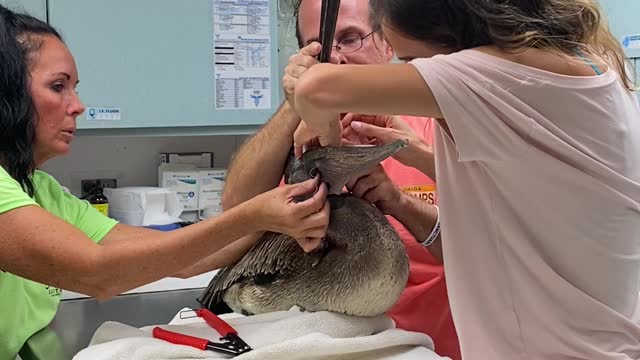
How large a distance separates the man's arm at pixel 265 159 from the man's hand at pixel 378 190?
146 millimetres

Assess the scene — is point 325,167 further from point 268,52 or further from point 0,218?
point 268,52

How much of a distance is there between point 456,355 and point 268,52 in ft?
4.35

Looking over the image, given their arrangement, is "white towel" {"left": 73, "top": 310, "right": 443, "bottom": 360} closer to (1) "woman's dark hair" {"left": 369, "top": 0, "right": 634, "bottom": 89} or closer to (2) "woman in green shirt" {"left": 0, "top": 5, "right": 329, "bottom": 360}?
(2) "woman in green shirt" {"left": 0, "top": 5, "right": 329, "bottom": 360}

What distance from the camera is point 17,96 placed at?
1.12 meters

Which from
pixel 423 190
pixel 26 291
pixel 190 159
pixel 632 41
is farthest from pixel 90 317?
pixel 632 41

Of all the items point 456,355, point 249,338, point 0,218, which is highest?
point 0,218

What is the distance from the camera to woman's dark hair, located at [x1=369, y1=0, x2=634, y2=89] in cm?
66

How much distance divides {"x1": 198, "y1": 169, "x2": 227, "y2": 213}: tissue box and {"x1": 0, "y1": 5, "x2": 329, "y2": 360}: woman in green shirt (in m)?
0.96

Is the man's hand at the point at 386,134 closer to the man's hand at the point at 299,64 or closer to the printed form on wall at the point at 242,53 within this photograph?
the man's hand at the point at 299,64

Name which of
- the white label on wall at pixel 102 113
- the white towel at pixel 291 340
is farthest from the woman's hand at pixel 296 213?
the white label on wall at pixel 102 113

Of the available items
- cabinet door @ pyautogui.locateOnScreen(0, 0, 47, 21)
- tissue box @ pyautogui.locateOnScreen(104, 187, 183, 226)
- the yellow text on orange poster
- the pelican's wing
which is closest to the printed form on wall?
tissue box @ pyautogui.locateOnScreen(104, 187, 183, 226)

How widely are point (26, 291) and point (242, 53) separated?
44.4 inches

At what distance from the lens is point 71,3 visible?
74.3 inches

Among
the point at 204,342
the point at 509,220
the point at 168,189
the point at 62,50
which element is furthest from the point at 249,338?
the point at 168,189
